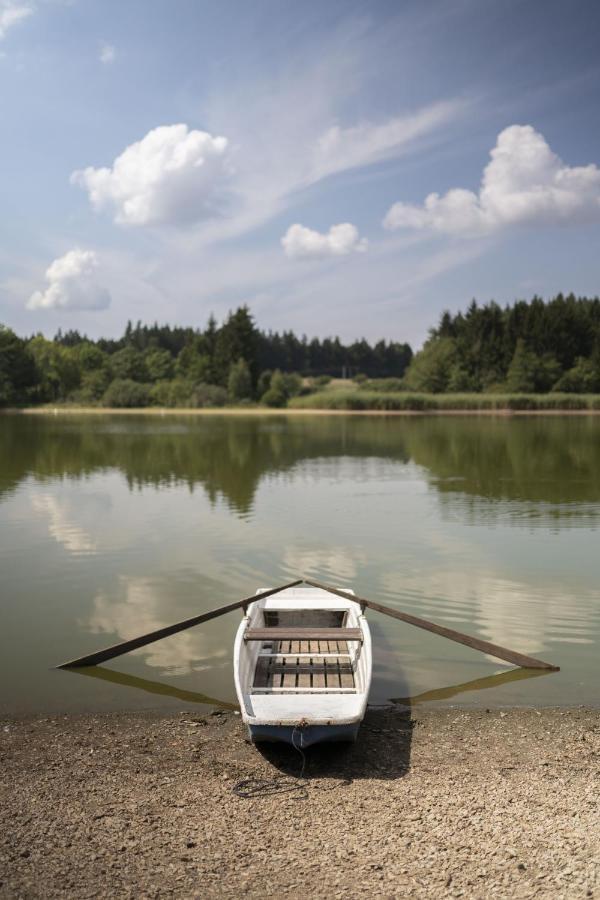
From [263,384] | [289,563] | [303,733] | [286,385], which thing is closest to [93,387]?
[263,384]

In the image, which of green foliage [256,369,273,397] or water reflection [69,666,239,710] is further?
green foliage [256,369,273,397]

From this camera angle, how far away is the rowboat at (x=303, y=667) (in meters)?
6.20

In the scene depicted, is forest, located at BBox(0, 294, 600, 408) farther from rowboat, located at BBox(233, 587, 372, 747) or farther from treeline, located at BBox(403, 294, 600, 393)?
rowboat, located at BBox(233, 587, 372, 747)

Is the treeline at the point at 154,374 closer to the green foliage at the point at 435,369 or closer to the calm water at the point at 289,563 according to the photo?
the green foliage at the point at 435,369

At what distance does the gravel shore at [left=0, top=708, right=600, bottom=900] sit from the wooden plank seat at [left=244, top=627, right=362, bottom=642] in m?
0.93

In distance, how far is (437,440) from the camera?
44.9m

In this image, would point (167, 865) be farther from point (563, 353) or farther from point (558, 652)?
point (563, 353)

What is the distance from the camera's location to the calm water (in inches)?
338

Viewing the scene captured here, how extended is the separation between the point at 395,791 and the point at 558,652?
426 centimetres

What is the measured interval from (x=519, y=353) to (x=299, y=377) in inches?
1201

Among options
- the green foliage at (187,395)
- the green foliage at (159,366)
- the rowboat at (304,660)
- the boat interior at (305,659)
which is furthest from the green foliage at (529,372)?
the boat interior at (305,659)

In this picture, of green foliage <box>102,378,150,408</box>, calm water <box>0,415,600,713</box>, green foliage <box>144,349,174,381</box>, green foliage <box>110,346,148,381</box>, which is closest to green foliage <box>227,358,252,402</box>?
green foliage <box>102,378,150,408</box>

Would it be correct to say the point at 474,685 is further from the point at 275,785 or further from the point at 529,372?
the point at 529,372

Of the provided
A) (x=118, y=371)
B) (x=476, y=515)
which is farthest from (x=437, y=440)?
(x=118, y=371)
